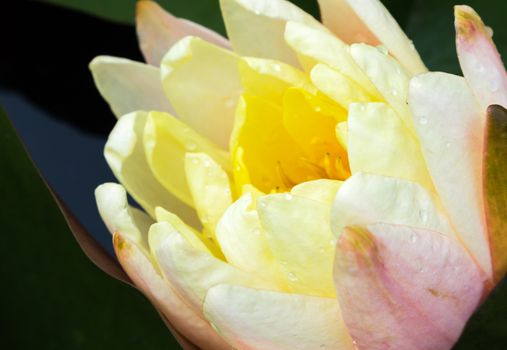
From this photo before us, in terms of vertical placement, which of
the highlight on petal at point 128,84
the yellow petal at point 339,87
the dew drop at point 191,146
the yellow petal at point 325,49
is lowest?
the dew drop at point 191,146

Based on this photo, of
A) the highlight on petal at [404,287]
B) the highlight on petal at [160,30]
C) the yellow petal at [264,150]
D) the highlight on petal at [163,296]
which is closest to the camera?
the highlight on petal at [404,287]

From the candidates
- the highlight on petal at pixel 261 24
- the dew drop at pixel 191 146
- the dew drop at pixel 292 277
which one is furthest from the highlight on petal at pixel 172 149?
the dew drop at pixel 292 277

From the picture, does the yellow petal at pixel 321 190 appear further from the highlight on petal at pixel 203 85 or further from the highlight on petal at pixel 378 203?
the highlight on petal at pixel 203 85

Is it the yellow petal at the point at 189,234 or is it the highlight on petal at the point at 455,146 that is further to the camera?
the yellow petal at the point at 189,234

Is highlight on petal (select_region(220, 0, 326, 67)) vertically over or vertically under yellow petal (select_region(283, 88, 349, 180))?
over

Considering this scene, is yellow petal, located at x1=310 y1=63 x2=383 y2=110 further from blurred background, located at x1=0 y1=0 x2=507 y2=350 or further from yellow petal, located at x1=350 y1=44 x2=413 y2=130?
blurred background, located at x1=0 y1=0 x2=507 y2=350

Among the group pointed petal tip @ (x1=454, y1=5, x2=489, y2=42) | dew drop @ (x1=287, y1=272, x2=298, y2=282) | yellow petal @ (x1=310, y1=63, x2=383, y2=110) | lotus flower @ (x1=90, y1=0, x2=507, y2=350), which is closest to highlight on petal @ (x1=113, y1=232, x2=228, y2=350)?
lotus flower @ (x1=90, y1=0, x2=507, y2=350)

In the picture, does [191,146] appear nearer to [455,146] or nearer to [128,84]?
[128,84]
